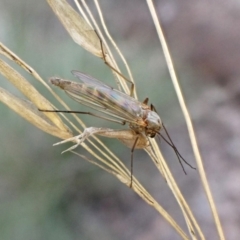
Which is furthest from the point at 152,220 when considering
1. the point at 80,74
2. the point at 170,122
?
the point at 80,74

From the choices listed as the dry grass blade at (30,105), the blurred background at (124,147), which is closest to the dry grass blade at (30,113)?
the dry grass blade at (30,105)

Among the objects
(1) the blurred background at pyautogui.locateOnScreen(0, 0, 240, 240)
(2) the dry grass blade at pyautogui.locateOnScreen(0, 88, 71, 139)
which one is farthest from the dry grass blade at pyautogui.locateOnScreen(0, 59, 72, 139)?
(1) the blurred background at pyautogui.locateOnScreen(0, 0, 240, 240)

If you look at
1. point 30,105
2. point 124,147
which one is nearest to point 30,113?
point 30,105

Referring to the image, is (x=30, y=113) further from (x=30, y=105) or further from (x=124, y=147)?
(x=124, y=147)

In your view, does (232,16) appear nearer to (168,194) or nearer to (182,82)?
(182,82)

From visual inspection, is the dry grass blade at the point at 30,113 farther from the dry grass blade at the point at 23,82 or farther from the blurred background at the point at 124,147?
the blurred background at the point at 124,147

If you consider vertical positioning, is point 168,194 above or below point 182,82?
below

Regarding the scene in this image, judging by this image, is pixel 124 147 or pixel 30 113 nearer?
pixel 30 113
